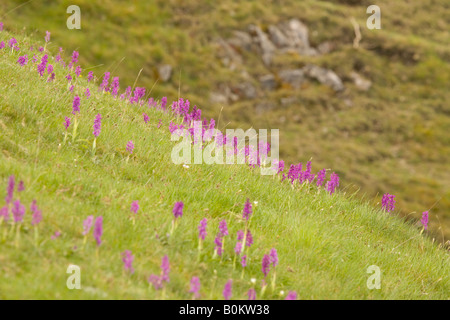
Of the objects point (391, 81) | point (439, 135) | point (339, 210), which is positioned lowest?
point (339, 210)

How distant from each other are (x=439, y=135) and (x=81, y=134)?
171ft

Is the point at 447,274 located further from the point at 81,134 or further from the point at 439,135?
the point at 439,135

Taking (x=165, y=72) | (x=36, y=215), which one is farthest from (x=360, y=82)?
(x=36, y=215)

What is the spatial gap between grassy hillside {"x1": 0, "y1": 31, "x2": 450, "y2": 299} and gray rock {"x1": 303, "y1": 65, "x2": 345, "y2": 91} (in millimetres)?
48392

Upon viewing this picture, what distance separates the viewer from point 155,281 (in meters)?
4.05

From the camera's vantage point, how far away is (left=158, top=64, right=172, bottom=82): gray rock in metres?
44.5

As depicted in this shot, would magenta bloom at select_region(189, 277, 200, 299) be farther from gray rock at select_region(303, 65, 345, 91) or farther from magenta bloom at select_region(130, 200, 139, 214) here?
gray rock at select_region(303, 65, 345, 91)

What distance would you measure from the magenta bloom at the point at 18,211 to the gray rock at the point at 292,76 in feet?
166

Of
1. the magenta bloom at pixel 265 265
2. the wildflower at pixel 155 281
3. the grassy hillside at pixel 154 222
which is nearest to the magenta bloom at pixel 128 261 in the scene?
the grassy hillside at pixel 154 222

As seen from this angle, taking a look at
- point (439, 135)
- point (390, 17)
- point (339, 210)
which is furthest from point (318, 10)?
point (339, 210)

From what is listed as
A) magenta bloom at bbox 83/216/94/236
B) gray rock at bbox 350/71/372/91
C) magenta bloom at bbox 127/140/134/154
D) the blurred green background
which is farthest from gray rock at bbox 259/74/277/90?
magenta bloom at bbox 83/216/94/236

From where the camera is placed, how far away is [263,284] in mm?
4430

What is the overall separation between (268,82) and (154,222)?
159ft
